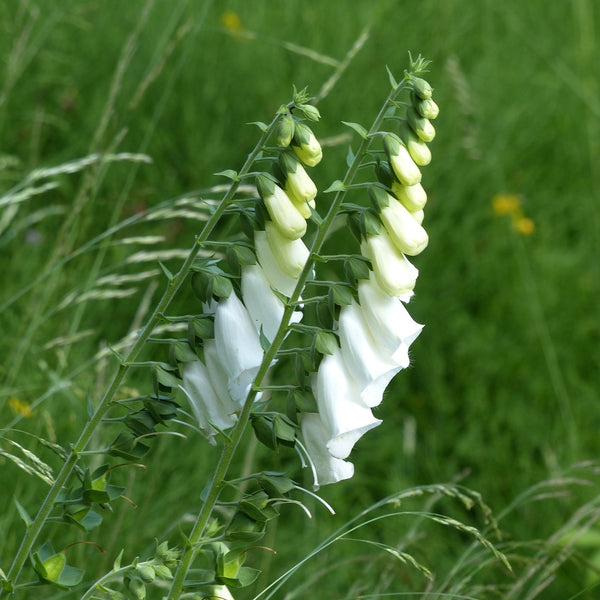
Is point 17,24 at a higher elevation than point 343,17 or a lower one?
lower

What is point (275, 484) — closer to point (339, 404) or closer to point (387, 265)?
point (339, 404)

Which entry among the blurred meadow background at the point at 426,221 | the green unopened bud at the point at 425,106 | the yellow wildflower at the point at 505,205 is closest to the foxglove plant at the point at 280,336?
the green unopened bud at the point at 425,106

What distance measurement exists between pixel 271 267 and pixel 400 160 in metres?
0.21

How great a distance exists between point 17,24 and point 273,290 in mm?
1948

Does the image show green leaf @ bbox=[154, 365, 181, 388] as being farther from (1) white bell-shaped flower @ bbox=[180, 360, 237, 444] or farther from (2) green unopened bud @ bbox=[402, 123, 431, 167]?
(2) green unopened bud @ bbox=[402, 123, 431, 167]

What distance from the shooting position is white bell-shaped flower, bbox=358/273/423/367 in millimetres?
1186

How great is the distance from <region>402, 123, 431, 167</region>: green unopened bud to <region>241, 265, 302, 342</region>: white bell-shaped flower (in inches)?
9.3

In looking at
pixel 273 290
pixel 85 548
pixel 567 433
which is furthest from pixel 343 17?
pixel 273 290

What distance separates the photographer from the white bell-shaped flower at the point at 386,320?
46.7 inches

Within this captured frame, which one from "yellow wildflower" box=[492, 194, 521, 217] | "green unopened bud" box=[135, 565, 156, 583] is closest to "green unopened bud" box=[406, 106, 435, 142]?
"green unopened bud" box=[135, 565, 156, 583]

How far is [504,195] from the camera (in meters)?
3.49

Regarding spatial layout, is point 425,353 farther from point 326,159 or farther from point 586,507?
point 586,507

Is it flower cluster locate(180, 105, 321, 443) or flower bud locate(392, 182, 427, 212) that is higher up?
flower bud locate(392, 182, 427, 212)

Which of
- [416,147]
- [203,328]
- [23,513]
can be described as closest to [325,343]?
[203,328]
